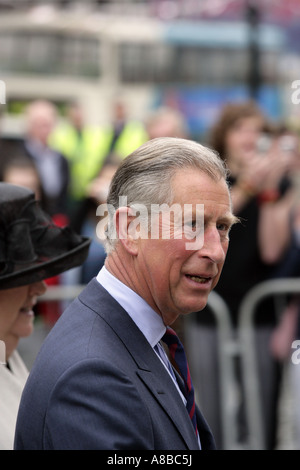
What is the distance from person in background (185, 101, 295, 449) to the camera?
479 centimetres

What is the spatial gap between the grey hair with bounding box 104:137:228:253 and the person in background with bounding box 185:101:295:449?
2.62m

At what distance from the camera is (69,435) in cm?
180

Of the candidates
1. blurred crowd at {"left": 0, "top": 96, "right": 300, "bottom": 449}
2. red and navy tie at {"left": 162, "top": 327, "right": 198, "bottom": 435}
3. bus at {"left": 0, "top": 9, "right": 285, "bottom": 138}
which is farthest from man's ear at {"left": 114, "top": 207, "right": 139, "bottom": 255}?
bus at {"left": 0, "top": 9, "right": 285, "bottom": 138}

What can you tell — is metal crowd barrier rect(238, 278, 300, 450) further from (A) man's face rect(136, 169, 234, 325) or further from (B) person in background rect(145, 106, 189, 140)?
(A) man's face rect(136, 169, 234, 325)

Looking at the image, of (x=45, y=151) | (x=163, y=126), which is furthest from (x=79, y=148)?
(x=163, y=126)

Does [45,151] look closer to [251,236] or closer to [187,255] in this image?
[251,236]

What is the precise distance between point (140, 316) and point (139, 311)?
0.04 ft

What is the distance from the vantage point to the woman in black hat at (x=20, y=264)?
2.55m

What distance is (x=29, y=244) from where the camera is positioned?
2625mm

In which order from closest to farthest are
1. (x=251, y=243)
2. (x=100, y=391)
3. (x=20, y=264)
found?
(x=100, y=391) < (x=20, y=264) < (x=251, y=243)

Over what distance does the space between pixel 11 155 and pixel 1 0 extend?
1516cm

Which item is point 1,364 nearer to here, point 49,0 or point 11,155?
point 11,155

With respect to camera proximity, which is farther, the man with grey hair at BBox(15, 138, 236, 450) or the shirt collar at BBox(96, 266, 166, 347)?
the shirt collar at BBox(96, 266, 166, 347)

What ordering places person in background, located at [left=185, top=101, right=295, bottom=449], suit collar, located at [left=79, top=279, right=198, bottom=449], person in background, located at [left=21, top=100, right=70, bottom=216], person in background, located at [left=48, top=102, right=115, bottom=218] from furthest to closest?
person in background, located at [left=21, top=100, right=70, bottom=216], person in background, located at [left=48, top=102, right=115, bottom=218], person in background, located at [left=185, top=101, right=295, bottom=449], suit collar, located at [left=79, top=279, right=198, bottom=449]
